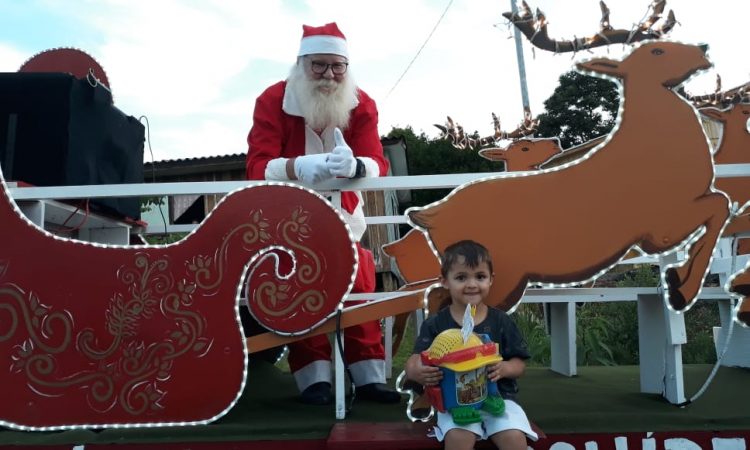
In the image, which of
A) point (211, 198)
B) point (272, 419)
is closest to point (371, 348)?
point (272, 419)

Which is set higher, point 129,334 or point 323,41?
point 323,41

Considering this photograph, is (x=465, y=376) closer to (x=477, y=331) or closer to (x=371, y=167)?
(x=477, y=331)

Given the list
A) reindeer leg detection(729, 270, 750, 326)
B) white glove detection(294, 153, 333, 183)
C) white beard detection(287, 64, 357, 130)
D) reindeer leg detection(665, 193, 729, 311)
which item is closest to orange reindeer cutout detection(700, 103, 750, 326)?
reindeer leg detection(729, 270, 750, 326)

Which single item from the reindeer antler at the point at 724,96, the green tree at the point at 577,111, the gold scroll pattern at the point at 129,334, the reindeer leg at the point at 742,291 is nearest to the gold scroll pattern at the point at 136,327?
the gold scroll pattern at the point at 129,334

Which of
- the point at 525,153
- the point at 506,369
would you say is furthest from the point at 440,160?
the point at 506,369

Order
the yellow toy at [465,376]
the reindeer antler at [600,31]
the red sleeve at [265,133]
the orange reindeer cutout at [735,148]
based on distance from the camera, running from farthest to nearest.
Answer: the orange reindeer cutout at [735,148] → the red sleeve at [265,133] → the reindeer antler at [600,31] → the yellow toy at [465,376]

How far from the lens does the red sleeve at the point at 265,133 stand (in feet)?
10.9

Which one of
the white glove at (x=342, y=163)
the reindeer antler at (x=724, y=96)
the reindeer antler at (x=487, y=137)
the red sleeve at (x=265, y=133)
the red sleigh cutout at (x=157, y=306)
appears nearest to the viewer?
the red sleigh cutout at (x=157, y=306)

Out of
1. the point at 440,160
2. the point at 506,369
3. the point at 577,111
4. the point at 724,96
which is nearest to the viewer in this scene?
the point at 506,369

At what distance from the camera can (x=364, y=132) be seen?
351 cm

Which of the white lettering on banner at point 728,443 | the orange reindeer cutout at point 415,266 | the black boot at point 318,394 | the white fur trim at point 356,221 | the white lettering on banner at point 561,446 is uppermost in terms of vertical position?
the white fur trim at point 356,221

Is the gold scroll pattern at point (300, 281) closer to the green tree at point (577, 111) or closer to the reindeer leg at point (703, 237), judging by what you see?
the reindeer leg at point (703, 237)

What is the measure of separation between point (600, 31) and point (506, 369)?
5.04ft

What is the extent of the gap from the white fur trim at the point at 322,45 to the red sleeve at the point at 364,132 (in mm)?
259
